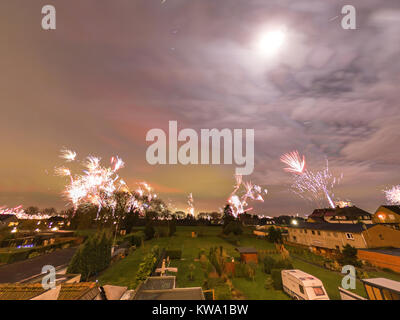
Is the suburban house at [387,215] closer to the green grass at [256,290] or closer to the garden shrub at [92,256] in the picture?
the green grass at [256,290]

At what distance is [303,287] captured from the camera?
569 inches

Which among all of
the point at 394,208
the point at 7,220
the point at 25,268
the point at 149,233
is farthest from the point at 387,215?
the point at 7,220

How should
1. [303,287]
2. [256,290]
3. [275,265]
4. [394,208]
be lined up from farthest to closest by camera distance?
[394,208] → [275,265] → [256,290] → [303,287]

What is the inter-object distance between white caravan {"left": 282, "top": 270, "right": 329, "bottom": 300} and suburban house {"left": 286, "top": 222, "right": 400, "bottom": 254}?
28281mm

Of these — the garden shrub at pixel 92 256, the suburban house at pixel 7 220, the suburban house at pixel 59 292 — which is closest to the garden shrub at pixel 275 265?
the suburban house at pixel 59 292

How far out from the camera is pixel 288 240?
178 feet

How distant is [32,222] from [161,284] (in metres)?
69.6

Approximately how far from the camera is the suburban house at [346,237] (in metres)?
33.8

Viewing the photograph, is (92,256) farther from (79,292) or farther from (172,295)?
(172,295)

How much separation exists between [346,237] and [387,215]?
39981mm

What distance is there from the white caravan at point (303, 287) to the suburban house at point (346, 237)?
28.3 m

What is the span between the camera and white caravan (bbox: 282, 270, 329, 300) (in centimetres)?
1412

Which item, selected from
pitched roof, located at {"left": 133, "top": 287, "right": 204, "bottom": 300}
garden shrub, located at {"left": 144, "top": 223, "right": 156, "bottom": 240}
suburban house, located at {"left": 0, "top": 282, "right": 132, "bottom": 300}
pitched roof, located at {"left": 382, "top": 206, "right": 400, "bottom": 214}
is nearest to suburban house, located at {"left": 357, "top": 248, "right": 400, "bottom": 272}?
pitched roof, located at {"left": 133, "top": 287, "right": 204, "bottom": 300}
